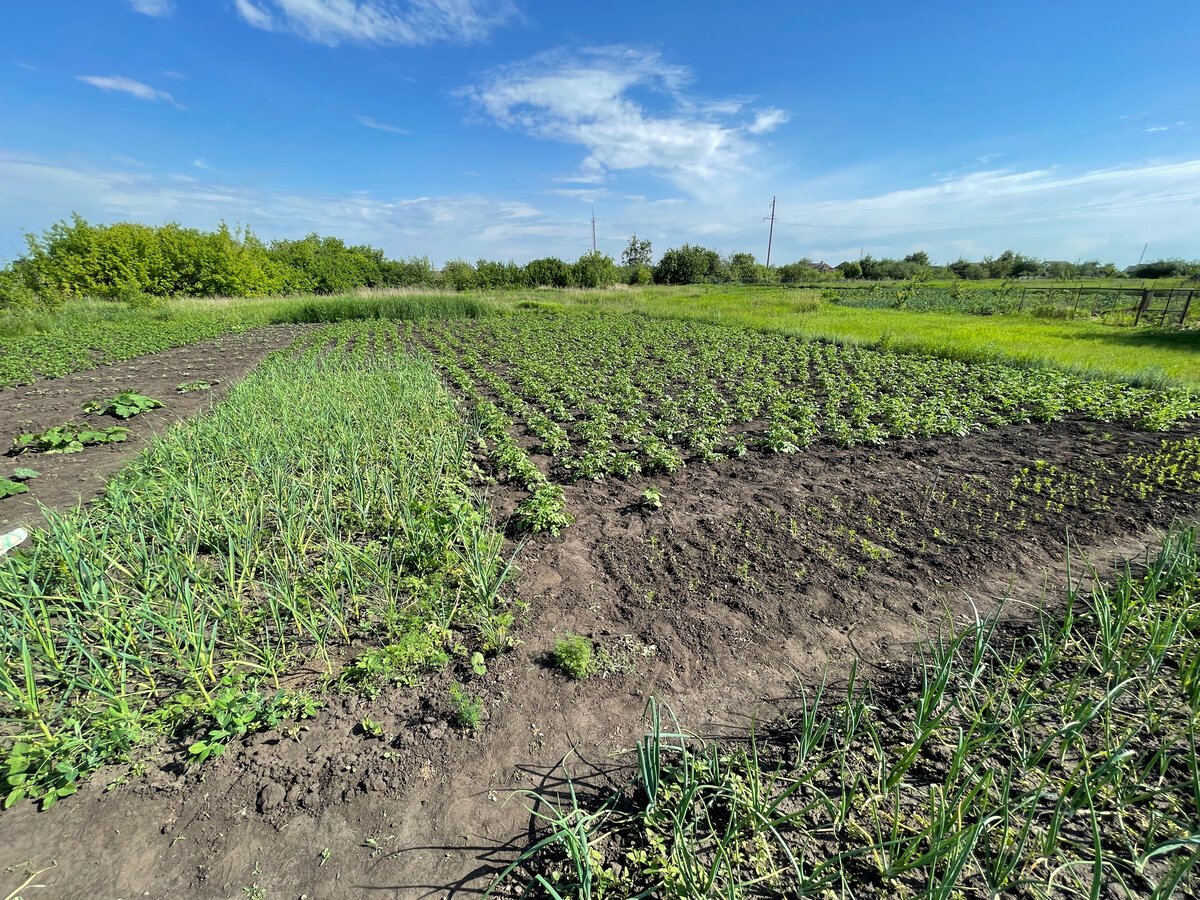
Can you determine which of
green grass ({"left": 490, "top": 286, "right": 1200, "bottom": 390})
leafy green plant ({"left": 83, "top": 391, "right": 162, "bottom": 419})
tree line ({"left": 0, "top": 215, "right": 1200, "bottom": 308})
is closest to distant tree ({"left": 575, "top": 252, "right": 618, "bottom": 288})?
tree line ({"left": 0, "top": 215, "right": 1200, "bottom": 308})

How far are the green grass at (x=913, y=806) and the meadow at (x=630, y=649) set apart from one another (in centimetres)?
2

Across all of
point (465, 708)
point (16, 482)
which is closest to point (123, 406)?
point (16, 482)

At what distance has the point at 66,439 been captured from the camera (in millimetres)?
6426

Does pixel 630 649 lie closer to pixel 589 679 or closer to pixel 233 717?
pixel 589 679

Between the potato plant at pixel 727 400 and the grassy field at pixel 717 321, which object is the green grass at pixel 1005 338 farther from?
the potato plant at pixel 727 400

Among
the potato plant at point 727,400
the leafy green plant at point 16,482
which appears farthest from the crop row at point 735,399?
the leafy green plant at point 16,482

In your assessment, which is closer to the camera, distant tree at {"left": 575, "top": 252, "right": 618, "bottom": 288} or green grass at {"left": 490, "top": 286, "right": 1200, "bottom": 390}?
green grass at {"left": 490, "top": 286, "right": 1200, "bottom": 390}

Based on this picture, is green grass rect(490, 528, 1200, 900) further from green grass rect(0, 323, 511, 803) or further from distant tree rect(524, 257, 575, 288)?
distant tree rect(524, 257, 575, 288)

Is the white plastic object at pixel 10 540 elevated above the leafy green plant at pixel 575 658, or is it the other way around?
the white plastic object at pixel 10 540

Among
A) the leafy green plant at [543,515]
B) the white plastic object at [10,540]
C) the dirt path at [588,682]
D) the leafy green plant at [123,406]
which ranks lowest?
the dirt path at [588,682]

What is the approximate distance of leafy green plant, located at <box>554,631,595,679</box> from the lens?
2898 mm

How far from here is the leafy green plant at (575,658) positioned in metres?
2.90

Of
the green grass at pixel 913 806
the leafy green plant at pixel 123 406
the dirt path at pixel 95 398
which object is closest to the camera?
the green grass at pixel 913 806

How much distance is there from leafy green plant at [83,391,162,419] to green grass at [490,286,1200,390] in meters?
18.0
